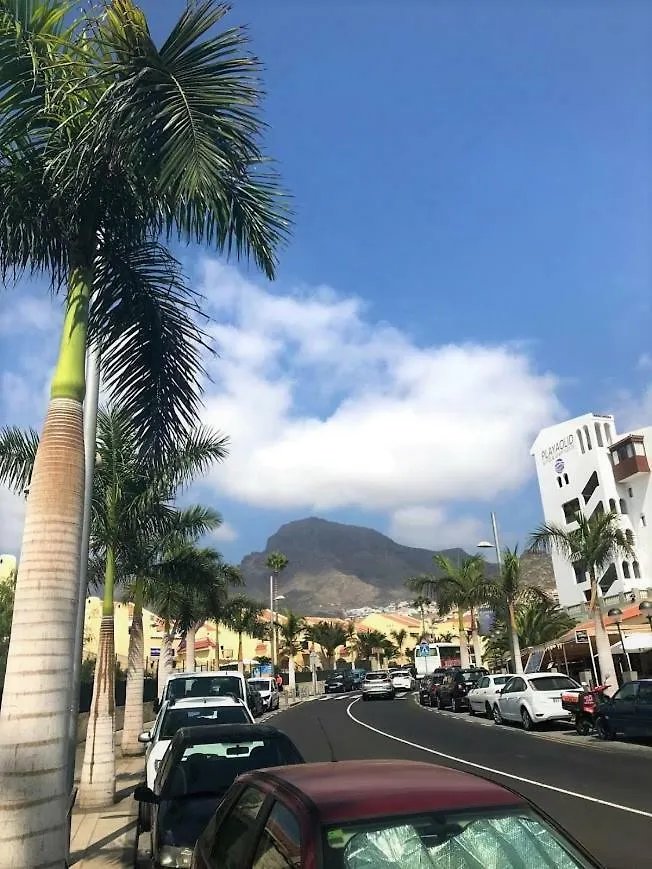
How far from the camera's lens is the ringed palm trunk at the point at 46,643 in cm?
464

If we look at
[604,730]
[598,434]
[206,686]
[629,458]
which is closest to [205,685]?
[206,686]

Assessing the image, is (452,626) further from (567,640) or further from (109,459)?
(109,459)

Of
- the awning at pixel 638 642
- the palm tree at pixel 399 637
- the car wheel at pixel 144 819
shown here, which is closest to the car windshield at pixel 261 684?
the awning at pixel 638 642

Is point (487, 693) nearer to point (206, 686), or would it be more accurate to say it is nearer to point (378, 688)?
point (206, 686)

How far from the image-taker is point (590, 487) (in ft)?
→ 195

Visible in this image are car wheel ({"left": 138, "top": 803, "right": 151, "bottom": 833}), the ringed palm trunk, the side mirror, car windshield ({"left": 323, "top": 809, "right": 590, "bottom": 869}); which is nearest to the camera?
car windshield ({"left": 323, "top": 809, "right": 590, "bottom": 869})

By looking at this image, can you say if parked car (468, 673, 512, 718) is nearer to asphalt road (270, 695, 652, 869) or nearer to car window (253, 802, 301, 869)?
asphalt road (270, 695, 652, 869)

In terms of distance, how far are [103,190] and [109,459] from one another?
828cm

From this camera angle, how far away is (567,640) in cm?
3053

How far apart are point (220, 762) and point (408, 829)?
14.5 feet

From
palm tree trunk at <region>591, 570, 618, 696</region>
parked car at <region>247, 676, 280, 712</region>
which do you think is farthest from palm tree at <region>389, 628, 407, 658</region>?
palm tree trunk at <region>591, 570, 618, 696</region>

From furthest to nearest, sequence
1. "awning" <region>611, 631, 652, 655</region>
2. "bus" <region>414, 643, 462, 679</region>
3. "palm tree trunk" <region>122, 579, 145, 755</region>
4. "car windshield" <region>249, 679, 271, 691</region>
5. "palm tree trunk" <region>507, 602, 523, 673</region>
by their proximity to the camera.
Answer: "bus" <region>414, 643, 462, 679</region>, "car windshield" <region>249, 679, 271, 691</region>, "palm tree trunk" <region>507, 602, 523, 673</region>, "awning" <region>611, 631, 652, 655</region>, "palm tree trunk" <region>122, 579, 145, 755</region>

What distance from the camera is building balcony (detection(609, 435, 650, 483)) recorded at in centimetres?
5375

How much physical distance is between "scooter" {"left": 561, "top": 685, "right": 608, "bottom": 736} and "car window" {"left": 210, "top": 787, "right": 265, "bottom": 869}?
17.9m
